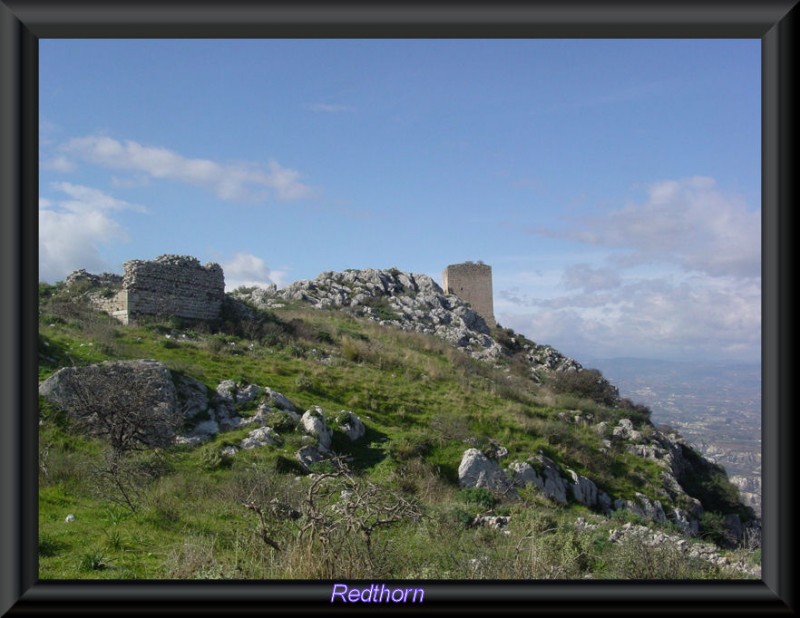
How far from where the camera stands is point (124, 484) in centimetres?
723

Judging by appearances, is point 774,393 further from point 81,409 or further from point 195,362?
point 195,362

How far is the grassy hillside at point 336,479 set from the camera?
4.13 meters

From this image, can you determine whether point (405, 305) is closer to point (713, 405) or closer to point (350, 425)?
point (350, 425)

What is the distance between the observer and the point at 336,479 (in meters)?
8.73

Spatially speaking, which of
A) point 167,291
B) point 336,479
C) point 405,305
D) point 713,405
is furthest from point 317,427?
point 405,305

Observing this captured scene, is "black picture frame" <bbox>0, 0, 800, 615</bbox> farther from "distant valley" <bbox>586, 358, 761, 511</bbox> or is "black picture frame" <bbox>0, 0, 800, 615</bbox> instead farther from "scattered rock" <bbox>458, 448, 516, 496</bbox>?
"scattered rock" <bbox>458, 448, 516, 496</bbox>

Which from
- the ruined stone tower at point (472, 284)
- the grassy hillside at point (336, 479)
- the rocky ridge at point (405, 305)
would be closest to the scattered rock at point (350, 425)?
the grassy hillside at point (336, 479)

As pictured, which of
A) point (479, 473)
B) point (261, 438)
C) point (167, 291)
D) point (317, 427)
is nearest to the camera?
point (261, 438)
